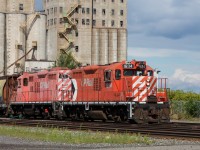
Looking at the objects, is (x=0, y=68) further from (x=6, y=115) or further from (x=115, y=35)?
(x=6, y=115)

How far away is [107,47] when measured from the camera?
131 m

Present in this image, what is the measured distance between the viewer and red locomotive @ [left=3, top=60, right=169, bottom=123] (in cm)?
3005

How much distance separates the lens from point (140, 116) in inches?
1156

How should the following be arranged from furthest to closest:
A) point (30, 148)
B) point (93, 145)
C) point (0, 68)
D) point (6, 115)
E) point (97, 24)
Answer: point (97, 24)
point (0, 68)
point (6, 115)
point (93, 145)
point (30, 148)

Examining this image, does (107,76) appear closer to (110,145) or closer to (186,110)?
(186,110)

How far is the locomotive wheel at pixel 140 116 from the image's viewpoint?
29.2 meters

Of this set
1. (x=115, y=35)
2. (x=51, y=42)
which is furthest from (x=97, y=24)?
(x=51, y=42)

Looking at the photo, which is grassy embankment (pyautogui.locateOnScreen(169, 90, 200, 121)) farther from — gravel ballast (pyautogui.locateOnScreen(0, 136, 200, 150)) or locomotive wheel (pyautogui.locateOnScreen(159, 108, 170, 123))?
gravel ballast (pyautogui.locateOnScreen(0, 136, 200, 150))

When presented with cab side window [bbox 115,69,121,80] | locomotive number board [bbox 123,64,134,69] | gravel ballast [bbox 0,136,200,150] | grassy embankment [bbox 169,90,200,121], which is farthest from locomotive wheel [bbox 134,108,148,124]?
grassy embankment [bbox 169,90,200,121]

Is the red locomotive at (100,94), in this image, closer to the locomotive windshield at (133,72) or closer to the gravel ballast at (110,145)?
the locomotive windshield at (133,72)

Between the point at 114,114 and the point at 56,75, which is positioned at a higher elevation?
the point at 56,75

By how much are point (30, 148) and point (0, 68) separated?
8895 cm

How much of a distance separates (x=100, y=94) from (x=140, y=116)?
13.4ft

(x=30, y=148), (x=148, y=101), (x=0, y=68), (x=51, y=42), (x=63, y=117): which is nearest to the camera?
(x=30, y=148)
